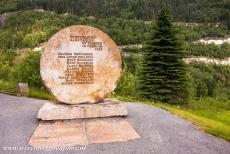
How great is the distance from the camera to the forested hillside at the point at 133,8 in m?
124

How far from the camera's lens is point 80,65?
11398 mm

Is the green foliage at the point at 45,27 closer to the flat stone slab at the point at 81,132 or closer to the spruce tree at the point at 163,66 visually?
the spruce tree at the point at 163,66

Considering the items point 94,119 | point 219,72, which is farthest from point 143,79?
point 219,72

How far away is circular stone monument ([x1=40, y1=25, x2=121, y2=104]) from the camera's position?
1116cm

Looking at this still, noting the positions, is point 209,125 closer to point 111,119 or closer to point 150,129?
point 150,129

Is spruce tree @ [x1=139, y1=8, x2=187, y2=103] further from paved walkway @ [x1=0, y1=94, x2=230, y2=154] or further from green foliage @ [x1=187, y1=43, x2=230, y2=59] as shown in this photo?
green foliage @ [x1=187, y1=43, x2=230, y2=59]

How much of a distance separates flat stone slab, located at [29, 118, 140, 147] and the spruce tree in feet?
34.8

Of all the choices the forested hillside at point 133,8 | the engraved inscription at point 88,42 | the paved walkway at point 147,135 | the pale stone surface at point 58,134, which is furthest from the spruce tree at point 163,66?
the forested hillside at point 133,8

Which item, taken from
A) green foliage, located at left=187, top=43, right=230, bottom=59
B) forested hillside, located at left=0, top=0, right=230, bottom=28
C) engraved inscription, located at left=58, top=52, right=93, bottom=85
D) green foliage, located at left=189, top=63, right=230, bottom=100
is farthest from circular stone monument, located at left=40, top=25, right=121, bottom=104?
forested hillside, located at left=0, top=0, right=230, bottom=28

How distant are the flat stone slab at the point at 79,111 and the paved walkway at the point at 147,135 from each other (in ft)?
1.32

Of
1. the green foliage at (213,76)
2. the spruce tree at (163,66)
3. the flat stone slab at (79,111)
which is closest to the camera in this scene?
the flat stone slab at (79,111)

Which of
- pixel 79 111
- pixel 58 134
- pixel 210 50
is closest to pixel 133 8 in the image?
pixel 210 50

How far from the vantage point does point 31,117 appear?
37.1 ft

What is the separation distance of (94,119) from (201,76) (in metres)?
61.6
